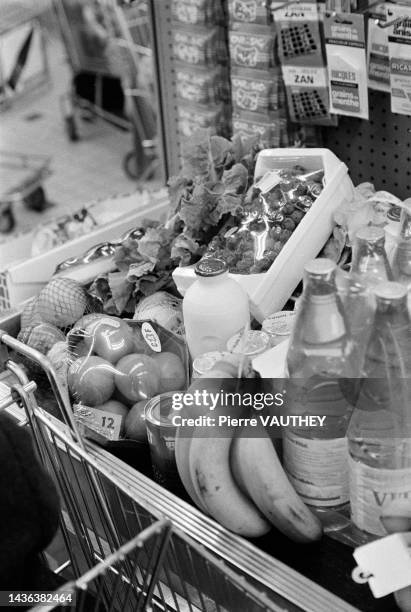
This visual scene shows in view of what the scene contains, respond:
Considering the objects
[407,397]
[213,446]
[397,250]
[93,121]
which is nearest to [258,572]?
[213,446]

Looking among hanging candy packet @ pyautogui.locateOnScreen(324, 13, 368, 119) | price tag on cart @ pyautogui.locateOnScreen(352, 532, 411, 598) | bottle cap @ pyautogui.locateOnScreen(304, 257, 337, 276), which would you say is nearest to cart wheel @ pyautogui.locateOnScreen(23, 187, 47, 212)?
hanging candy packet @ pyautogui.locateOnScreen(324, 13, 368, 119)

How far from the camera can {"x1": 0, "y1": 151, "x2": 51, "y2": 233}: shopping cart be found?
15.2 ft

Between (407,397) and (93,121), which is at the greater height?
(407,397)

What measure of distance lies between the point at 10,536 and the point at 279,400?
47 cm

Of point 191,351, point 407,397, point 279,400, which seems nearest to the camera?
point 407,397

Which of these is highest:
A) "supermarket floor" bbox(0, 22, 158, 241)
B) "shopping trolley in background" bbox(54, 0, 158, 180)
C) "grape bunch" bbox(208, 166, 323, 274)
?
"grape bunch" bbox(208, 166, 323, 274)

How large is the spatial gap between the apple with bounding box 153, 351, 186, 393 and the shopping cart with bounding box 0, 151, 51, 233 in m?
3.32

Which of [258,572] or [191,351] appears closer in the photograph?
[258,572]

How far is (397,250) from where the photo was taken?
1.30 meters

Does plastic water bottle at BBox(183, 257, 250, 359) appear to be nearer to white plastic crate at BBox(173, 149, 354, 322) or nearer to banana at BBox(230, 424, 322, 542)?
white plastic crate at BBox(173, 149, 354, 322)

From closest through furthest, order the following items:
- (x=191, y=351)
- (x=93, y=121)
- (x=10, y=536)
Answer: (x=10, y=536), (x=191, y=351), (x=93, y=121)

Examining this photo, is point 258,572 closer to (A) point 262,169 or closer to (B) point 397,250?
(B) point 397,250

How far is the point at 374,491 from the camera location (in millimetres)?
1066

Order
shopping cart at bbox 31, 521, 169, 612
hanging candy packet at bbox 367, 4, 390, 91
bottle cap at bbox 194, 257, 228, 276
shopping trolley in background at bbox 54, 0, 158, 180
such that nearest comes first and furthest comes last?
shopping cart at bbox 31, 521, 169, 612
bottle cap at bbox 194, 257, 228, 276
hanging candy packet at bbox 367, 4, 390, 91
shopping trolley in background at bbox 54, 0, 158, 180
